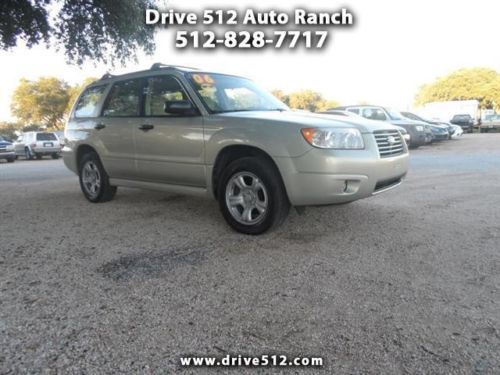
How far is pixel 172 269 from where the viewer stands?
3158 millimetres

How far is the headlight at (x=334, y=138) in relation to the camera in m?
3.66

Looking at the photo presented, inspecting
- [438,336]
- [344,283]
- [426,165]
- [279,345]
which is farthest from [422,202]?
[426,165]

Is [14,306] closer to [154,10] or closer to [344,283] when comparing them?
[344,283]

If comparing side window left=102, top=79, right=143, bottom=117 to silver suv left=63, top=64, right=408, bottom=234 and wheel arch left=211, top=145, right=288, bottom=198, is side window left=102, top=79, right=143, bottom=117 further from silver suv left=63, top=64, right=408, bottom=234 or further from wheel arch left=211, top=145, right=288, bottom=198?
wheel arch left=211, top=145, right=288, bottom=198

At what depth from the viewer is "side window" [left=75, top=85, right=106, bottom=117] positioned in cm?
577

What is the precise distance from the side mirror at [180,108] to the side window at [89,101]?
1.89 m

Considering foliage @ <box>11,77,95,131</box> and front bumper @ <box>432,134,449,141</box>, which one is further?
foliage @ <box>11,77,95,131</box>

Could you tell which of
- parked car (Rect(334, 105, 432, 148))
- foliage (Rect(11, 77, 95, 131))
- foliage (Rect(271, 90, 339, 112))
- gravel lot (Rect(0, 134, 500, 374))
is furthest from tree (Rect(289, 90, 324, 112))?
gravel lot (Rect(0, 134, 500, 374))

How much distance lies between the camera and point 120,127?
520 centimetres

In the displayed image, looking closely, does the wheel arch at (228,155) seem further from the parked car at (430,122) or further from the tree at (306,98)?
the tree at (306,98)

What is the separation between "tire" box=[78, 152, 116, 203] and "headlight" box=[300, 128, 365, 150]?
128 inches

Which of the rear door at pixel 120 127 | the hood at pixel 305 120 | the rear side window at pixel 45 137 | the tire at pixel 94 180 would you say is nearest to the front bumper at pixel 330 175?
the hood at pixel 305 120

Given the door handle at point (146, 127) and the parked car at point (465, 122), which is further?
the parked car at point (465, 122)

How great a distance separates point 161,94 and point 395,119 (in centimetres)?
1330
